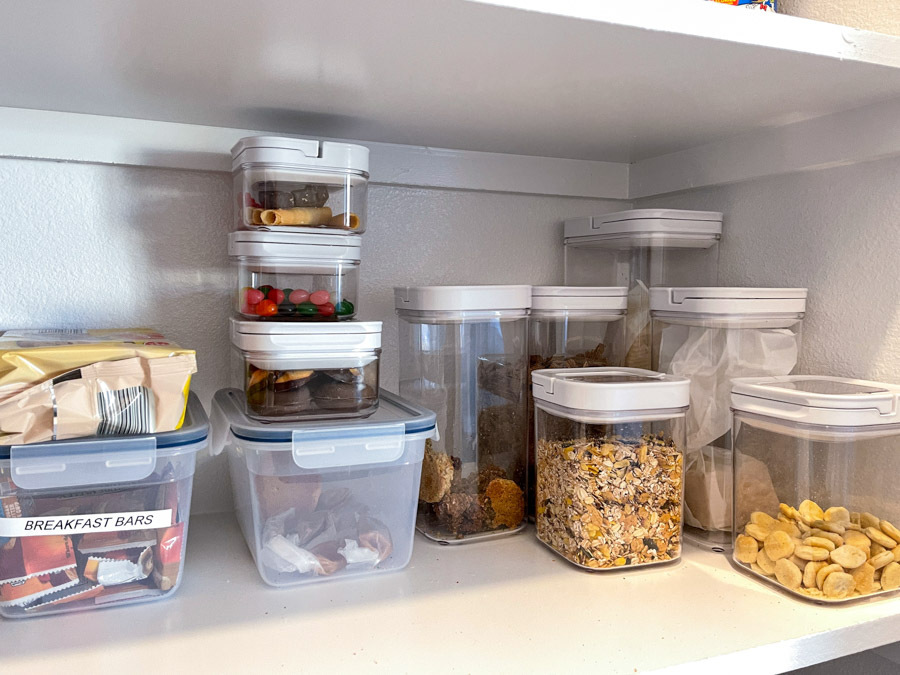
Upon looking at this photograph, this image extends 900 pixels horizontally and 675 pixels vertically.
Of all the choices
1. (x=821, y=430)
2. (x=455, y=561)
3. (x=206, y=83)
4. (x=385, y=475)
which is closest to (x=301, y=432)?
(x=385, y=475)

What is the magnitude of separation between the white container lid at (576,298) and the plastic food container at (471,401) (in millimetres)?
55

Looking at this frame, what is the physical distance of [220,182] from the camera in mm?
975

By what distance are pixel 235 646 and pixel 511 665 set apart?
237mm

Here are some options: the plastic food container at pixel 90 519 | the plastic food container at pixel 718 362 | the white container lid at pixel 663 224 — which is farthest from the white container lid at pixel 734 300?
the plastic food container at pixel 90 519

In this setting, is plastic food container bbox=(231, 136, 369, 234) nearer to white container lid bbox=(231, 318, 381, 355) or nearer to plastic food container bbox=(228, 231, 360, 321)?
plastic food container bbox=(228, 231, 360, 321)

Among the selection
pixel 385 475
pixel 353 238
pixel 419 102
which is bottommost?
pixel 385 475

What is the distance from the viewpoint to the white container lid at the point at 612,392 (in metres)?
0.77

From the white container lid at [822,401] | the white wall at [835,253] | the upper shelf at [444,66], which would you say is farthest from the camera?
the white wall at [835,253]

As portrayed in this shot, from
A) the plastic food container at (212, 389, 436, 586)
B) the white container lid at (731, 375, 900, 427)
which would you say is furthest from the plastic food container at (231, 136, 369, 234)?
the white container lid at (731, 375, 900, 427)

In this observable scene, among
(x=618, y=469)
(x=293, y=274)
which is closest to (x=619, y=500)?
(x=618, y=469)

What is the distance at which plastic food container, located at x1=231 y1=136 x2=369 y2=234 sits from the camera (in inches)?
31.3

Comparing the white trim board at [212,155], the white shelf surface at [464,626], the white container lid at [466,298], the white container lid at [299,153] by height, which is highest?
the white trim board at [212,155]

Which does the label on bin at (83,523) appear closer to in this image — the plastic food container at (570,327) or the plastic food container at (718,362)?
the plastic food container at (570,327)

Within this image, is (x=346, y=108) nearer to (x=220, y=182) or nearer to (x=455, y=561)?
(x=220, y=182)
